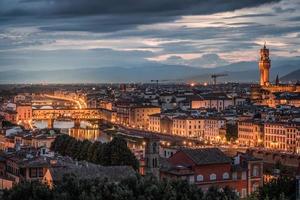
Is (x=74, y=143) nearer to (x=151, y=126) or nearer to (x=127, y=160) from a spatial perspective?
(x=127, y=160)

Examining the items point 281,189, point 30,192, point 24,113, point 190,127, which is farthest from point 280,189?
point 24,113

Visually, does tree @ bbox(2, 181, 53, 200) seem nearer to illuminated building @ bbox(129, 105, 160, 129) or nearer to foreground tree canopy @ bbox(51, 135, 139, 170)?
foreground tree canopy @ bbox(51, 135, 139, 170)

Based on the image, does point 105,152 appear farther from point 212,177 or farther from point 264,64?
point 264,64

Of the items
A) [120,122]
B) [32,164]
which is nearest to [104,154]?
[32,164]

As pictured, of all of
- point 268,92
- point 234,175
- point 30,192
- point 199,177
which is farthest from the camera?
point 268,92

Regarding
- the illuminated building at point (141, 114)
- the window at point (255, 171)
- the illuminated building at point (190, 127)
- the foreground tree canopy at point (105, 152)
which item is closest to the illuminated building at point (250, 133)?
the illuminated building at point (190, 127)

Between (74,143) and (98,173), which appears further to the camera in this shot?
(74,143)
